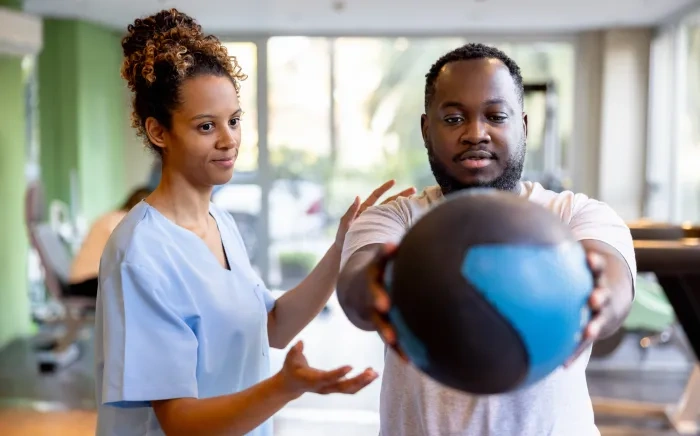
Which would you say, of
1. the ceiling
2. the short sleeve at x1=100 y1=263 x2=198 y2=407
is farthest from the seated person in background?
the short sleeve at x1=100 y1=263 x2=198 y2=407

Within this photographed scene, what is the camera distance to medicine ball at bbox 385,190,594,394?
2.46 feet

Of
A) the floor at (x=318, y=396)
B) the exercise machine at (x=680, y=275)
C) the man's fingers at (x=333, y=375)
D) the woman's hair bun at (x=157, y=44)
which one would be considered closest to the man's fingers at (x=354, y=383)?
the man's fingers at (x=333, y=375)

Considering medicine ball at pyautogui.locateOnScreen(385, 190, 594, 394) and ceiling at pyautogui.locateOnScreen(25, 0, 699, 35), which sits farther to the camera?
ceiling at pyautogui.locateOnScreen(25, 0, 699, 35)

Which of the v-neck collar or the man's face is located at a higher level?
the man's face

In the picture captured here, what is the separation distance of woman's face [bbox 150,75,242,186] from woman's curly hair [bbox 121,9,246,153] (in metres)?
0.02

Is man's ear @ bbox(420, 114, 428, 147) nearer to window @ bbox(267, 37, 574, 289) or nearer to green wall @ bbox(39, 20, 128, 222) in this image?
green wall @ bbox(39, 20, 128, 222)

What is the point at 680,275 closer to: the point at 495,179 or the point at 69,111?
the point at 495,179

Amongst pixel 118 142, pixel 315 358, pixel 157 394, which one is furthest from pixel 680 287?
pixel 118 142

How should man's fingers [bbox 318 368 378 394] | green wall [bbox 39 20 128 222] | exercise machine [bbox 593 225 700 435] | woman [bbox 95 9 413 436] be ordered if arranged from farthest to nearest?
green wall [bbox 39 20 128 222], exercise machine [bbox 593 225 700 435], woman [bbox 95 9 413 436], man's fingers [bbox 318 368 378 394]

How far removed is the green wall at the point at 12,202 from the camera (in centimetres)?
552

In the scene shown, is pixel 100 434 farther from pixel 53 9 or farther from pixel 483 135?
pixel 53 9

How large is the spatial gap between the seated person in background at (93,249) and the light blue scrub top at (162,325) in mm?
2764

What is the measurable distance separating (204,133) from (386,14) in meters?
5.48

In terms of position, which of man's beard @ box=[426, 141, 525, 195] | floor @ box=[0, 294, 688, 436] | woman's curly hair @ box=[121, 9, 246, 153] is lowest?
floor @ box=[0, 294, 688, 436]
